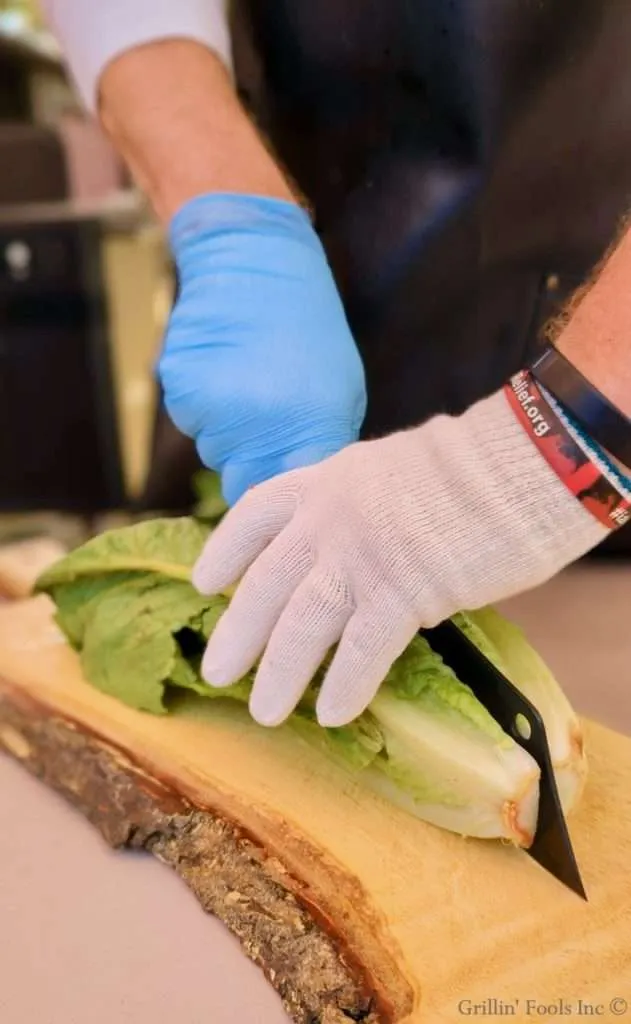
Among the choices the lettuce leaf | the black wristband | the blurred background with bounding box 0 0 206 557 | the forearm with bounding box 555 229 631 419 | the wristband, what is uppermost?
the forearm with bounding box 555 229 631 419

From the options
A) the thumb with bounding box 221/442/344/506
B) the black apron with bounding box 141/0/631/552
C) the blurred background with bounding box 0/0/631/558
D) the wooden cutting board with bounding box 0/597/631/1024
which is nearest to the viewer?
the wooden cutting board with bounding box 0/597/631/1024

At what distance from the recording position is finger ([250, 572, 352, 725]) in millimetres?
916

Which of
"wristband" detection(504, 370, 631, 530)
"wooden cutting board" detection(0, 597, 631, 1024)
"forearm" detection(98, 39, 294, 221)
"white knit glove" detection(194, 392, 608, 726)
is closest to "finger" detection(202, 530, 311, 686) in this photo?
"white knit glove" detection(194, 392, 608, 726)

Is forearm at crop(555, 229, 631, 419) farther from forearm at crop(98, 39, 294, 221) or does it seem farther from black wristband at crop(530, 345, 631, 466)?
forearm at crop(98, 39, 294, 221)

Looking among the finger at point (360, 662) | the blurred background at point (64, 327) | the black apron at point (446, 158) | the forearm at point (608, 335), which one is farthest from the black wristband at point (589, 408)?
the blurred background at point (64, 327)

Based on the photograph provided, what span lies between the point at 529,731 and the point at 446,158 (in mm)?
756

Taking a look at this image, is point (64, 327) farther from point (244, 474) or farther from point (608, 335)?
point (608, 335)

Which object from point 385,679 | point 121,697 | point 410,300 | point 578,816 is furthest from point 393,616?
point 410,300

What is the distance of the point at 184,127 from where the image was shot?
4.27ft

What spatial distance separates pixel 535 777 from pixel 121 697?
1.57 feet

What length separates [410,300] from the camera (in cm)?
Result: 140

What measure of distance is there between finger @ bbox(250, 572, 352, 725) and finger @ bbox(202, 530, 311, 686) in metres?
0.02

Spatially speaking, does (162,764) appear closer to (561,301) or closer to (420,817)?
(420,817)

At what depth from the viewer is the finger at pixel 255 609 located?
94cm
